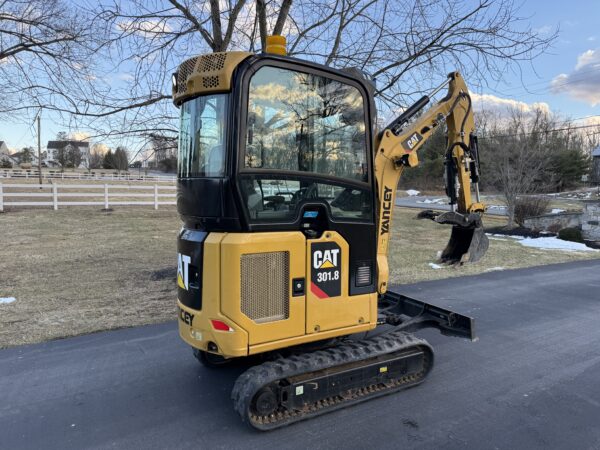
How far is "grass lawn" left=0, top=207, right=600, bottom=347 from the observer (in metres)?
5.77

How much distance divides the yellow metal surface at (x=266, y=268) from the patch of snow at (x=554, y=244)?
11.8 metres

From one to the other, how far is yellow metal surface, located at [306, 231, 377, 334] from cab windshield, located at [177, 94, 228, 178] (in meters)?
0.95

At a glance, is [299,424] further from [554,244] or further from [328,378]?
[554,244]

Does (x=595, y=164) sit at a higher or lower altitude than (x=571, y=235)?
higher

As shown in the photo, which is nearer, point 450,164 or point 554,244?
point 450,164

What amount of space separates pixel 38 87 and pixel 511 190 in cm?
1549

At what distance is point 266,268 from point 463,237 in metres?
2.90

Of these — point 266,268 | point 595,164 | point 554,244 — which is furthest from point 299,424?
point 595,164

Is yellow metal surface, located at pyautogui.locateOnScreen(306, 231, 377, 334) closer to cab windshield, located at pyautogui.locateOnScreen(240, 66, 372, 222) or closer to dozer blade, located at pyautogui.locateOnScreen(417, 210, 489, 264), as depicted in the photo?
cab windshield, located at pyautogui.locateOnScreen(240, 66, 372, 222)

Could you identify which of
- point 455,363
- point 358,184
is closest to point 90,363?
point 358,184

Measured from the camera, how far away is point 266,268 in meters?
3.23

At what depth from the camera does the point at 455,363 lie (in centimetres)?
448

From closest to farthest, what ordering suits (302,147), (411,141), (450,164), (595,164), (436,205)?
(302,147), (411,141), (450,164), (436,205), (595,164)

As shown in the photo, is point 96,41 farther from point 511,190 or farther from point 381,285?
point 511,190
